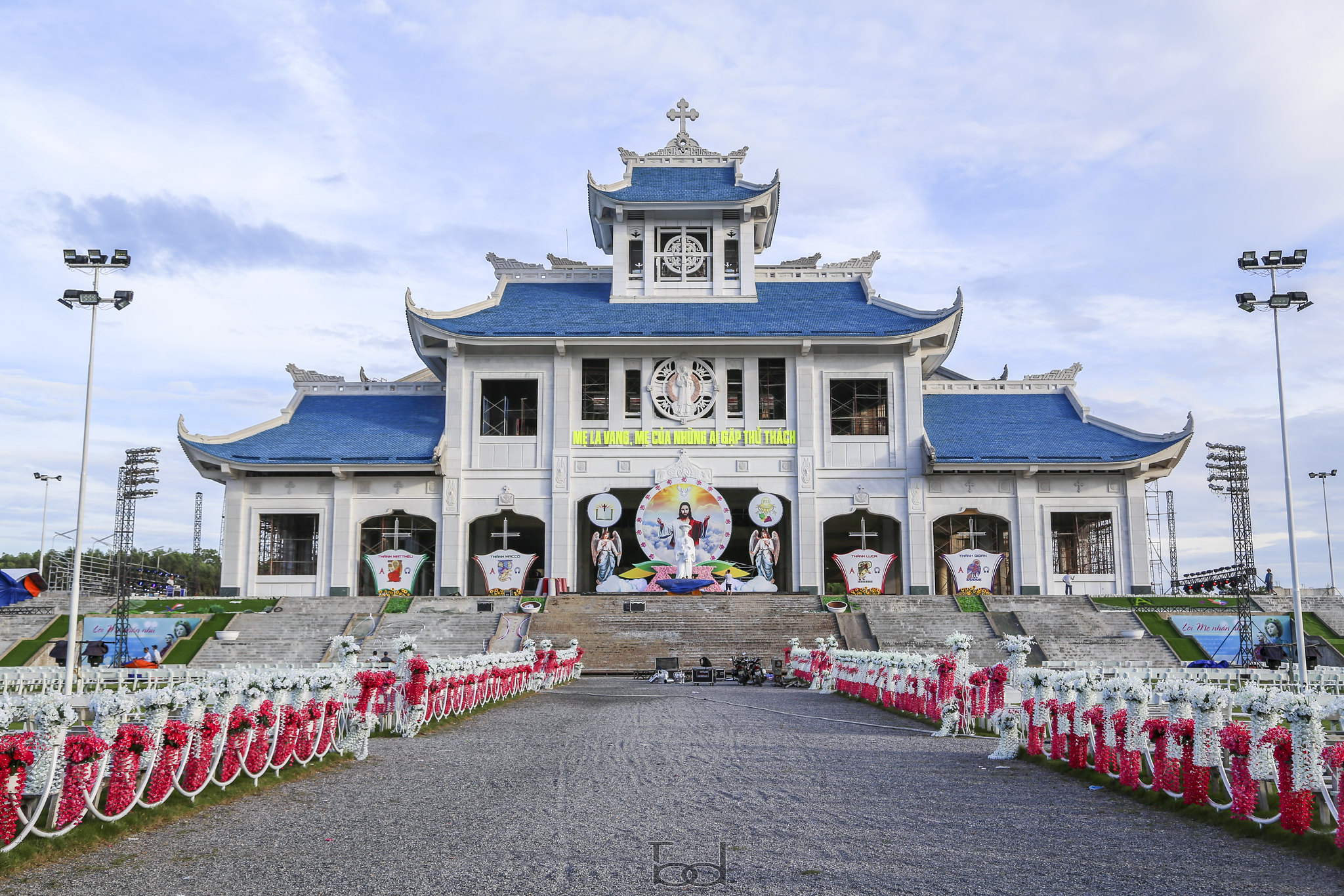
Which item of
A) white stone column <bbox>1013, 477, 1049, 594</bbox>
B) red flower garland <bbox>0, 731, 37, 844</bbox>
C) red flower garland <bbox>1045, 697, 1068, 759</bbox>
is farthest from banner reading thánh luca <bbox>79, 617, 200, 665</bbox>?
white stone column <bbox>1013, 477, 1049, 594</bbox>

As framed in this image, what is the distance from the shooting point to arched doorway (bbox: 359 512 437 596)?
37.4 metres

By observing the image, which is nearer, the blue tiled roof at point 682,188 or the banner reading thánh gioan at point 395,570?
the banner reading thánh gioan at point 395,570

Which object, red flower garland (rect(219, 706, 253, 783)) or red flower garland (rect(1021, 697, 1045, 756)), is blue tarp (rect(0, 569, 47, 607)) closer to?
red flower garland (rect(219, 706, 253, 783))

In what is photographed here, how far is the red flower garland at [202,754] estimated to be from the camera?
30.1ft

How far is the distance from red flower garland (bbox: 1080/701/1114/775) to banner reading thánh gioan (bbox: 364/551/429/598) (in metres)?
27.9

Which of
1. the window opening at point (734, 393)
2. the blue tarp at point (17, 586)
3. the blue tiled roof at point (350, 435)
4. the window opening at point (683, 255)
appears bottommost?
the blue tarp at point (17, 586)

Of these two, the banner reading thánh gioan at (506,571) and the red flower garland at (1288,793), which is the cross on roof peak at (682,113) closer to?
the banner reading thánh gioan at (506,571)

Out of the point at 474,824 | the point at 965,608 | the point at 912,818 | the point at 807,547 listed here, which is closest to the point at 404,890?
the point at 474,824

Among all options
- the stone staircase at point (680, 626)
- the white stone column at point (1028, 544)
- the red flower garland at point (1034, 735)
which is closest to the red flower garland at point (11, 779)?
the red flower garland at point (1034, 735)

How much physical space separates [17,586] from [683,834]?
2703 cm

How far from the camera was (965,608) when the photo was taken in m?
32.2

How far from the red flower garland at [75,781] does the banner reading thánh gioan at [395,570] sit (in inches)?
1123

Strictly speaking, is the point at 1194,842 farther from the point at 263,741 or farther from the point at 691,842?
the point at 263,741

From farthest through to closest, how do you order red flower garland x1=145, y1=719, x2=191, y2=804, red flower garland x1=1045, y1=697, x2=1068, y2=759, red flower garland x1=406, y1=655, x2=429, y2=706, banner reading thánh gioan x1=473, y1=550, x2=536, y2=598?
banner reading thánh gioan x1=473, y1=550, x2=536, y2=598, red flower garland x1=406, y1=655, x2=429, y2=706, red flower garland x1=1045, y1=697, x2=1068, y2=759, red flower garland x1=145, y1=719, x2=191, y2=804
